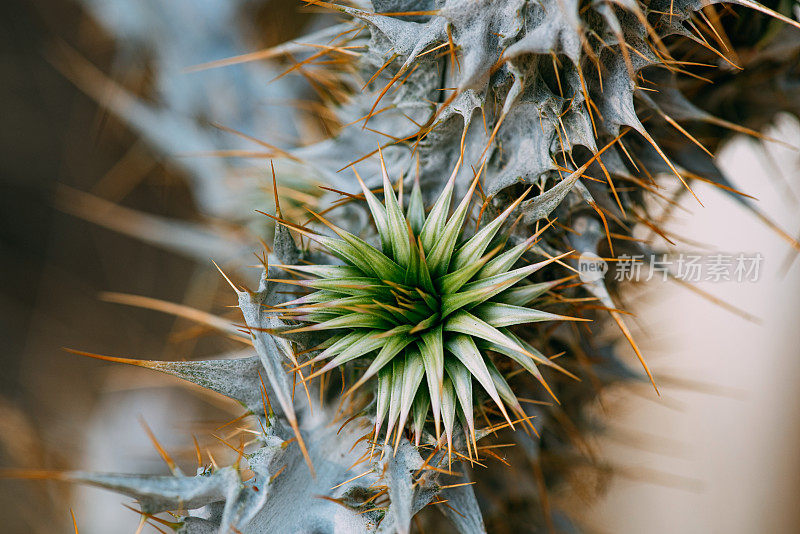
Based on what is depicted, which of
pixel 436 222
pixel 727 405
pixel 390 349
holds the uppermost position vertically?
pixel 436 222

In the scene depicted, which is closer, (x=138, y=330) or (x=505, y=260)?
(x=505, y=260)

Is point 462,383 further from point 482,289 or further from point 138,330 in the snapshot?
point 138,330

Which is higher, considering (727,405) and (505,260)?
(505,260)

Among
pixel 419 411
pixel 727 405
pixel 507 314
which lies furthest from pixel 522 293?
pixel 727 405

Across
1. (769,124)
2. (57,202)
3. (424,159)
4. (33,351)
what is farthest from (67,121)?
(769,124)

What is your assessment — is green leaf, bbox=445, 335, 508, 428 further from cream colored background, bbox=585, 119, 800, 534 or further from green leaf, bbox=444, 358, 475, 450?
cream colored background, bbox=585, 119, 800, 534

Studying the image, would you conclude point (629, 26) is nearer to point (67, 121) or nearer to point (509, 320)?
point (509, 320)

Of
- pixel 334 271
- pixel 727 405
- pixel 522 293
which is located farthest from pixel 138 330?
pixel 727 405

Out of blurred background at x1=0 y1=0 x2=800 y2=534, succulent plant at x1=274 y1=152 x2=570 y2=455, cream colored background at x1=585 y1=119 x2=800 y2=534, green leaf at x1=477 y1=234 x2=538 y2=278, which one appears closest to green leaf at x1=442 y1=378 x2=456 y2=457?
succulent plant at x1=274 y1=152 x2=570 y2=455

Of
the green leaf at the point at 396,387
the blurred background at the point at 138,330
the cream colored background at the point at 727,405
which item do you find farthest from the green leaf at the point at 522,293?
the cream colored background at the point at 727,405

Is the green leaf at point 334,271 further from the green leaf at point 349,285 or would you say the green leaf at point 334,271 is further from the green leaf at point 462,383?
the green leaf at point 462,383
